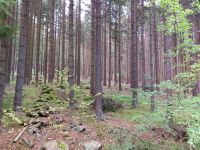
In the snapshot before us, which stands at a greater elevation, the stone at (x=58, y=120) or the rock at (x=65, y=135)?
the stone at (x=58, y=120)

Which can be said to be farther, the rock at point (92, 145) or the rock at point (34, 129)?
the rock at point (34, 129)

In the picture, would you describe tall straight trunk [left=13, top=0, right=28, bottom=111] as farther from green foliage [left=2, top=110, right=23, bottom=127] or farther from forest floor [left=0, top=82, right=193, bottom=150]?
green foliage [left=2, top=110, right=23, bottom=127]

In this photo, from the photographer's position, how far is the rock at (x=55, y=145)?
25.2 feet

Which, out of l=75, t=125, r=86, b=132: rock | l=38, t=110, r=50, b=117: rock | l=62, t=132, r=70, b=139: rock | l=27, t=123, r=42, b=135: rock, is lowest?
l=62, t=132, r=70, b=139: rock

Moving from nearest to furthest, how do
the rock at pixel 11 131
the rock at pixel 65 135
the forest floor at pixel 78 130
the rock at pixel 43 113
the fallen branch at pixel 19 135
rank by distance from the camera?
the forest floor at pixel 78 130 → the fallen branch at pixel 19 135 → the rock at pixel 11 131 → the rock at pixel 65 135 → the rock at pixel 43 113

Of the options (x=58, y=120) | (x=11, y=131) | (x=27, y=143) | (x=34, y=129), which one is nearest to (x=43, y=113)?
(x=58, y=120)

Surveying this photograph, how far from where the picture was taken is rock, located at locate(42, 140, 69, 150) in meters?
7.67

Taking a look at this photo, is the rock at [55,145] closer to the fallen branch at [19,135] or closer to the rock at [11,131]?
the fallen branch at [19,135]

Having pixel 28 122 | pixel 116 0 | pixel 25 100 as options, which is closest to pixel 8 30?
pixel 28 122

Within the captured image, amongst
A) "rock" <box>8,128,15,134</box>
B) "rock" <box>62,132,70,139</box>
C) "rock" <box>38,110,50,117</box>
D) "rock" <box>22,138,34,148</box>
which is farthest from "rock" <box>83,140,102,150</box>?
"rock" <box>8,128,15,134</box>

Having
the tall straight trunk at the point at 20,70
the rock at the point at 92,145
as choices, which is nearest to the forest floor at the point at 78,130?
the rock at the point at 92,145

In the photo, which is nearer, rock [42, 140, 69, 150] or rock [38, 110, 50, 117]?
rock [42, 140, 69, 150]

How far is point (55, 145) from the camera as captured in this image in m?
7.79

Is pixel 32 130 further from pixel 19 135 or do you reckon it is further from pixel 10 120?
pixel 10 120
